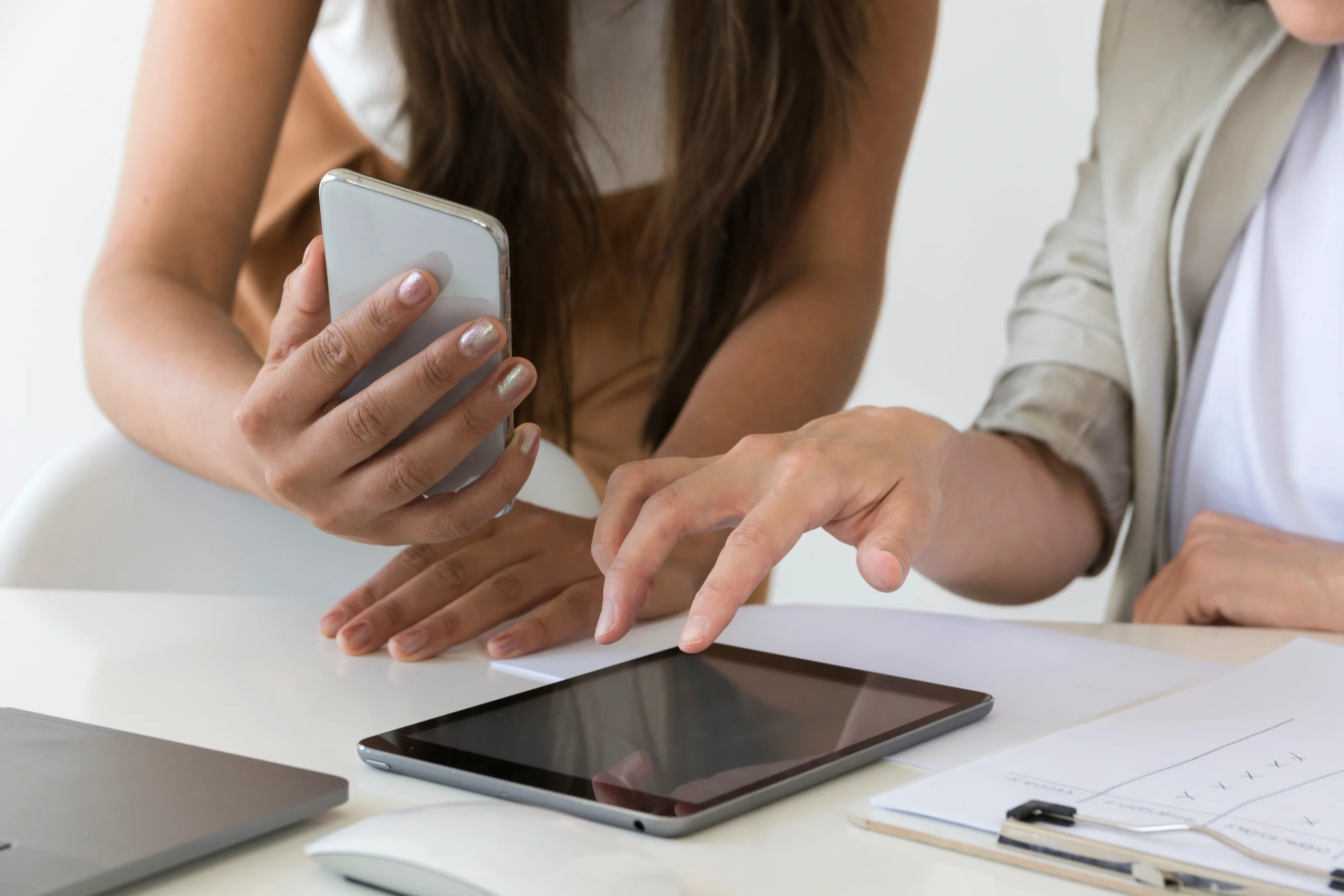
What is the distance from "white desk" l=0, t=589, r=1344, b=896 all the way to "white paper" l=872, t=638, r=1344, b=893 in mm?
32

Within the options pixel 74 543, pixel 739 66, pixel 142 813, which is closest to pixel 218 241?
pixel 74 543

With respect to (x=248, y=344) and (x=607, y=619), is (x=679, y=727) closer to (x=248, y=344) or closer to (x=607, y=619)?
(x=607, y=619)

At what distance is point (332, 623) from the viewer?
0.73 m

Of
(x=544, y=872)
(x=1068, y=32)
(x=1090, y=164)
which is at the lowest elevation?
(x=544, y=872)

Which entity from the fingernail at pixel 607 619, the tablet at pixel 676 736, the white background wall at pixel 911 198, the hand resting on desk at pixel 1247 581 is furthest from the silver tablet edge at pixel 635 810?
the white background wall at pixel 911 198

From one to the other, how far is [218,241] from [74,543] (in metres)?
0.27

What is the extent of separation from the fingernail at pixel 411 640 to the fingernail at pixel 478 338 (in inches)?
6.9

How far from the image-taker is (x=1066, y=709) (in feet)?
1.96

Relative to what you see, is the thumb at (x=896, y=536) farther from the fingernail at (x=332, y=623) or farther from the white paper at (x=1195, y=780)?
the fingernail at (x=332, y=623)

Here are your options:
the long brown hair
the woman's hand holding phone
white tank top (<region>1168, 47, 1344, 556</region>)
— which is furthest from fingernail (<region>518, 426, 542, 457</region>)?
white tank top (<region>1168, 47, 1344, 556</region>)

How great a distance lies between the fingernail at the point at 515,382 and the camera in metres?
0.64

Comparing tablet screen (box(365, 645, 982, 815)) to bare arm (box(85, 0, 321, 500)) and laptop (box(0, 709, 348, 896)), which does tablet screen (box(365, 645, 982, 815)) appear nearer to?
laptop (box(0, 709, 348, 896))

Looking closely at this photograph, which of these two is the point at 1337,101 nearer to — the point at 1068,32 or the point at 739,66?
the point at 739,66

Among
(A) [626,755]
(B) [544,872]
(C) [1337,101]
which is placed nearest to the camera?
(B) [544,872]
